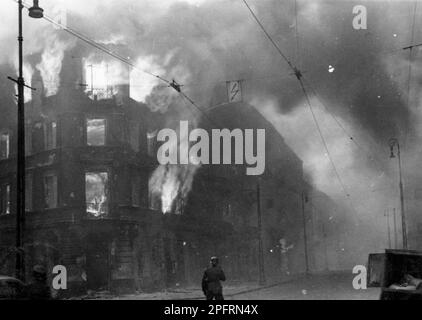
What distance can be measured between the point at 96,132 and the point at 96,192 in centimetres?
362

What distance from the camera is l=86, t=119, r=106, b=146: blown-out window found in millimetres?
32469

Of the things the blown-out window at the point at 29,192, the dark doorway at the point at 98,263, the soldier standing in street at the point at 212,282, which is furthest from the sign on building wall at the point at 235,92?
the blown-out window at the point at 29,192

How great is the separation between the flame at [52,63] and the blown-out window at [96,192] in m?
5.85

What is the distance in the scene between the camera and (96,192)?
31.9 metres

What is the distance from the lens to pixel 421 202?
90625 millimetres

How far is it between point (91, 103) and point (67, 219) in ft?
23.2

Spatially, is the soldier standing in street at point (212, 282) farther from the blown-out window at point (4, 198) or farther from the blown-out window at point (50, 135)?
the blown-out window at point (4, 198)

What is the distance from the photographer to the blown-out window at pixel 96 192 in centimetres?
3158

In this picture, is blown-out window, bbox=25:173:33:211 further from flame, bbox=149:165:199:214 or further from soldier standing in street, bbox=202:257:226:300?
soldier standing in street, bbox=202:257:226:300

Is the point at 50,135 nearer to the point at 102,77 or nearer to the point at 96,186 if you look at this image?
the point at 96,186

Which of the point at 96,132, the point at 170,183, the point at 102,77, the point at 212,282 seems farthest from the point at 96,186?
the point at 212,282

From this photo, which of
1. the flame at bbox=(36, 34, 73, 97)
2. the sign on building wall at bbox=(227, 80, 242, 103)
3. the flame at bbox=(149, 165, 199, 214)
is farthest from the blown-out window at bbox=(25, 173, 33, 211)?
the sign on building wall at bbox=(227, 80, 242, 103)

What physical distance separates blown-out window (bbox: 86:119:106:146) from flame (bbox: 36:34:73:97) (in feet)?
10.1
